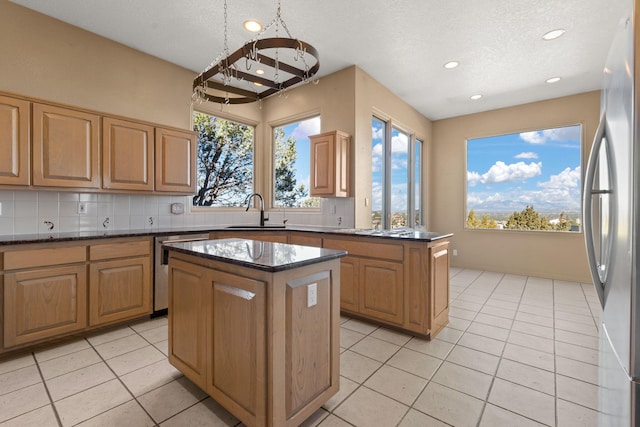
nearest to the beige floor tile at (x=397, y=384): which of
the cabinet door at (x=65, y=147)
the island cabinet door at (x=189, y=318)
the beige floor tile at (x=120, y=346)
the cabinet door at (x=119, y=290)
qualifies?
the island cabinet door at (x=189, y=318)

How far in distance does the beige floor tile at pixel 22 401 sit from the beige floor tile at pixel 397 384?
81.8 inches

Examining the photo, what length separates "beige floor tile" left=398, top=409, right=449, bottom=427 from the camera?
1.62 meters

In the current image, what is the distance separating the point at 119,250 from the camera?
2828 mm

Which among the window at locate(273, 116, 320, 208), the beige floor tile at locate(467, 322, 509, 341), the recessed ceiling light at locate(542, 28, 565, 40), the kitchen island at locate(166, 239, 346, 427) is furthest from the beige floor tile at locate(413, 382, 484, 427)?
the recessed ceiling light at locate(542, 28, 565, 40)

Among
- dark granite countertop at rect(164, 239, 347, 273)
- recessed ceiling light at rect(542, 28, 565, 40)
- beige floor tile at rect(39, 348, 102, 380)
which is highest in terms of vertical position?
recessed ceiling light at rect(542, 28, 565, 40)

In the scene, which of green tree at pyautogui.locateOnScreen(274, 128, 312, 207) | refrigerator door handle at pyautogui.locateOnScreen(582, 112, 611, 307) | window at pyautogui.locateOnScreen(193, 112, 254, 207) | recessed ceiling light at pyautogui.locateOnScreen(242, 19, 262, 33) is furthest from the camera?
green tree at pyautogui.locateOnScreen(274, 128, 312, 207)

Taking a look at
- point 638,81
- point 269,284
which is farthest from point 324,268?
point 638,81

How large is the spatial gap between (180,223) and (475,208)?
545 centimetres

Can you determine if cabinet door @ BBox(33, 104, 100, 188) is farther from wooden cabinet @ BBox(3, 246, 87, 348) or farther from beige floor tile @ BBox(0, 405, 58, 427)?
beige floor tile @ BBox(0, 405, 58, 427)

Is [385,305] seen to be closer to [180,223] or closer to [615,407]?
[615,407]

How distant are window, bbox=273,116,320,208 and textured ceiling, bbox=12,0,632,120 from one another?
3.30 ft

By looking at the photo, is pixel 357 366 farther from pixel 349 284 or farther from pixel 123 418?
pixel 123 418

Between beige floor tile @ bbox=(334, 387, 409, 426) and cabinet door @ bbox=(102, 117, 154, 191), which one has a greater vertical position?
cabinet door @ bbox=(102, 117, 154, 191)

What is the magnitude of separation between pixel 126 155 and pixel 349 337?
3040mm
